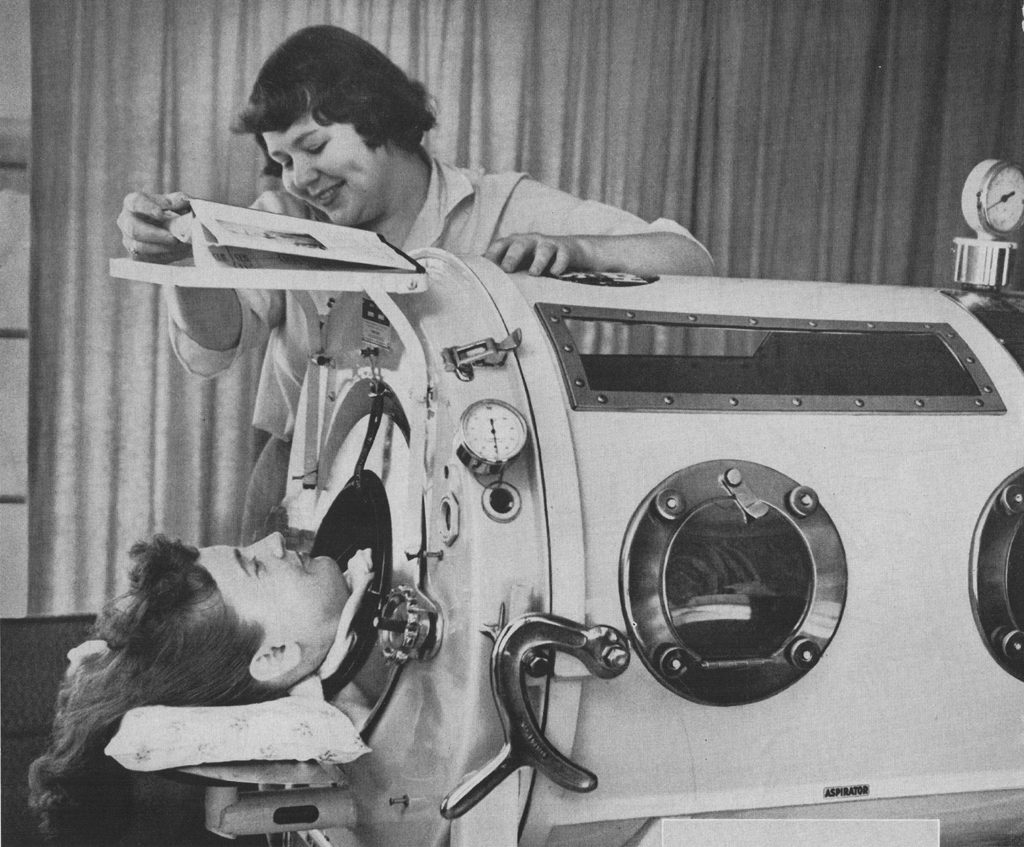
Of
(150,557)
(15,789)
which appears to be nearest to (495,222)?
(150,557)

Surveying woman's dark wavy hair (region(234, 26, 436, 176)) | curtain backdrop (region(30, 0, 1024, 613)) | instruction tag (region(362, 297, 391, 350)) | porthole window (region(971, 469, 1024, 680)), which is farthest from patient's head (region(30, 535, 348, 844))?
porthole window (region(971, 469, 1024, 680))

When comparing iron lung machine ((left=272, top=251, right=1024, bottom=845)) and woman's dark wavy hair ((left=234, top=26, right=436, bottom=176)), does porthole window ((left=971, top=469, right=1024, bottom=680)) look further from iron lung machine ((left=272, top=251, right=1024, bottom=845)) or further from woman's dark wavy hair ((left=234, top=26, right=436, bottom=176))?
woman's dark wavy hair ((left=234, top=26, right=436, bottom=176))

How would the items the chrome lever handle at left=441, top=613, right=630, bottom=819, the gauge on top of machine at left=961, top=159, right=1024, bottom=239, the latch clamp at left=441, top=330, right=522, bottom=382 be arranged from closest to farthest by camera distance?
the chrome lever handle at left=441, top=613, right=630, bottom=819 → the latch clamp at left=441, top=330, right=522, bottom=382 → the gauge on top of machine at left=961, top=159, right=1024, bottom=239

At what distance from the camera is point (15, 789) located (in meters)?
2.14

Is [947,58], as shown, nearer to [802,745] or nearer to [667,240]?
[667,240]

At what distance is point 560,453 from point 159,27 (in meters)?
1.12

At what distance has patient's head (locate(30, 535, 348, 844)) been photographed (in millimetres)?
1482

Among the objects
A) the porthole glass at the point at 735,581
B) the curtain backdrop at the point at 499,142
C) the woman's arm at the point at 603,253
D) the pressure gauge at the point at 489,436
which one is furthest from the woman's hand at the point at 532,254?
the curtain backdrop at the point at 499,142

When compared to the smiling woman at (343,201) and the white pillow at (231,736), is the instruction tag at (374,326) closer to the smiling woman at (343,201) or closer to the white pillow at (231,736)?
the smiling woman at (343,201)

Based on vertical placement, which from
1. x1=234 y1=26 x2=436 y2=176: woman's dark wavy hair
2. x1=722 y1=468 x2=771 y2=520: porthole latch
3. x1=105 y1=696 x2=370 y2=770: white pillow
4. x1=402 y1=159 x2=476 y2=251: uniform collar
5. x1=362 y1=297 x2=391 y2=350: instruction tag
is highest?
x1=234 y1=26 x2=436 y2=176: woman's dark wavy hair

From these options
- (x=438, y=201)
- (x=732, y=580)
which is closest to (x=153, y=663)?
(x=732, y=580)

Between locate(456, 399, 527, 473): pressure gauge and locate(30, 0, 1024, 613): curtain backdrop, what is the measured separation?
89 cm

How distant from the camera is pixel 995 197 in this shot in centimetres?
180

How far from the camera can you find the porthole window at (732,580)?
1407 mm
